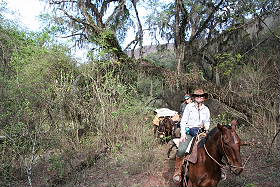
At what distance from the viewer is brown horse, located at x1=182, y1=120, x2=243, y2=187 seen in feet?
12.6

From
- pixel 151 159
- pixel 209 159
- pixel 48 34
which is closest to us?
pixel 209 159

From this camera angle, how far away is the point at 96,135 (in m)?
8.63

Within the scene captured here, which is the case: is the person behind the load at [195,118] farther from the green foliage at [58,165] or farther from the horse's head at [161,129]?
the horse's head at [161,129]

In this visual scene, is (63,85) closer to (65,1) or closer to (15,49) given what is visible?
(15,49)

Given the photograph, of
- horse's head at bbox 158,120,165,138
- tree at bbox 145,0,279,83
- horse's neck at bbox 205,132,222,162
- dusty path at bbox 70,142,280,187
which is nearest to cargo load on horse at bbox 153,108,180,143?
horse's head at bbox 158,120,165,138

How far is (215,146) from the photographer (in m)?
4.26

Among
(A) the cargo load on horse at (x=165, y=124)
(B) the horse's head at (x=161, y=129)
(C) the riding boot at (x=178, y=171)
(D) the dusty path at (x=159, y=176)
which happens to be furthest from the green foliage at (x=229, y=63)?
(C) the riding boot at (x=178, y=171)

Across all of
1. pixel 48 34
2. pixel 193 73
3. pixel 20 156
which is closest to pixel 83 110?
→ pixel 20 156

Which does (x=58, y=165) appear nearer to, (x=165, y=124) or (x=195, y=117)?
(x=195, y=117)

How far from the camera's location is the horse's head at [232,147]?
Answer: 378 cm

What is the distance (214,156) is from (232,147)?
21.0 inches

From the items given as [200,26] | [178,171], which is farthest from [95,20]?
[178,171]

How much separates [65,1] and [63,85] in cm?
664

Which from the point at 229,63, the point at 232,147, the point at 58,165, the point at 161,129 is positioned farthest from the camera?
the point at 229,63
